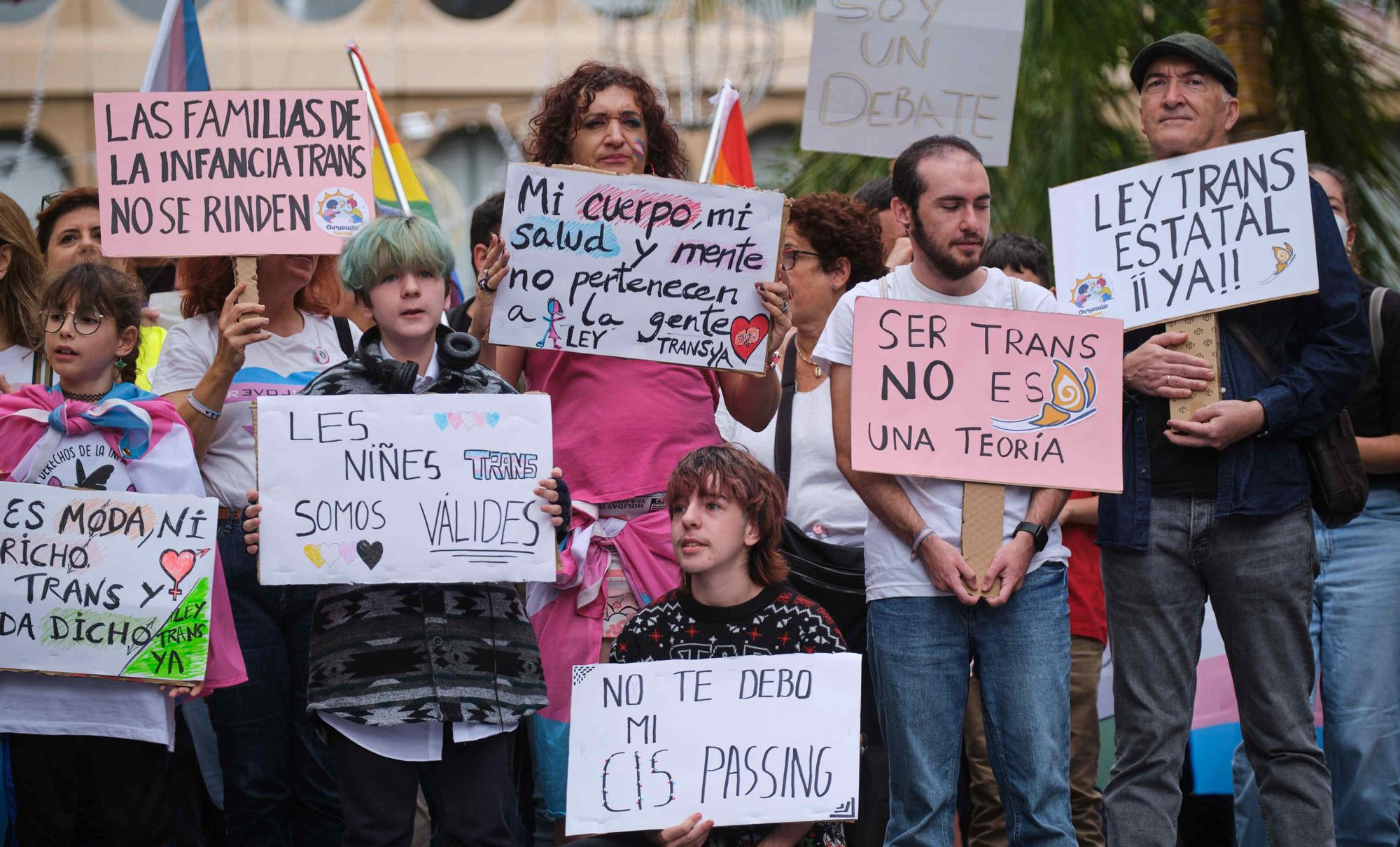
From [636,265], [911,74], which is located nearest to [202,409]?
[636,265]

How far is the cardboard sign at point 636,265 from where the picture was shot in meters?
4.68

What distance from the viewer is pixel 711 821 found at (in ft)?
13.8

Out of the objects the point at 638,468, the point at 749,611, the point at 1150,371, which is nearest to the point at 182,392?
the point at 638,468

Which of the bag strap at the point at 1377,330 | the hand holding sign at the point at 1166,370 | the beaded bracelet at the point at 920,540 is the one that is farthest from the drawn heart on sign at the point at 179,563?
the bag strap at the point at 1377,330

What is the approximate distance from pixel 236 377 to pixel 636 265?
3.98 feet

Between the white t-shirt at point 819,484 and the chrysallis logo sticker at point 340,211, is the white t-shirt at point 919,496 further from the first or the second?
the chrysallis logo sticker at point 340,211

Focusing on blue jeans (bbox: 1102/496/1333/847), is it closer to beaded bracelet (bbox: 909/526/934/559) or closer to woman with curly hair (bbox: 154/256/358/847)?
beaded bracelet (bbox: 909/526/934/559)

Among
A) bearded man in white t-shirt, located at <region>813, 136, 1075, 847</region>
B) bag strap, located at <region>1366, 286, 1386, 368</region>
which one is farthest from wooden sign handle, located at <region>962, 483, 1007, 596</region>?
bag strap, located at <region>1366, 286, 1386, 368</region>

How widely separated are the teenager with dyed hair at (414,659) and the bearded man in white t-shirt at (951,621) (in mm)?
852

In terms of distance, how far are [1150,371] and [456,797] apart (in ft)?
6.98

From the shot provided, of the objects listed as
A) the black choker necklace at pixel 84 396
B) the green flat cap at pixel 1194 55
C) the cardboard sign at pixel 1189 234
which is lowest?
the black choker necklace at pixel 84 396

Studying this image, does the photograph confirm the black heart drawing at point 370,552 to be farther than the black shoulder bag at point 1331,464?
No

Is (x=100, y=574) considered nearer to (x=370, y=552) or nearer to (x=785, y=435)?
(x=370, y=552)

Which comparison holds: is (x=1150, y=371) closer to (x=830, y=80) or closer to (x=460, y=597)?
(x=460, y=597)
